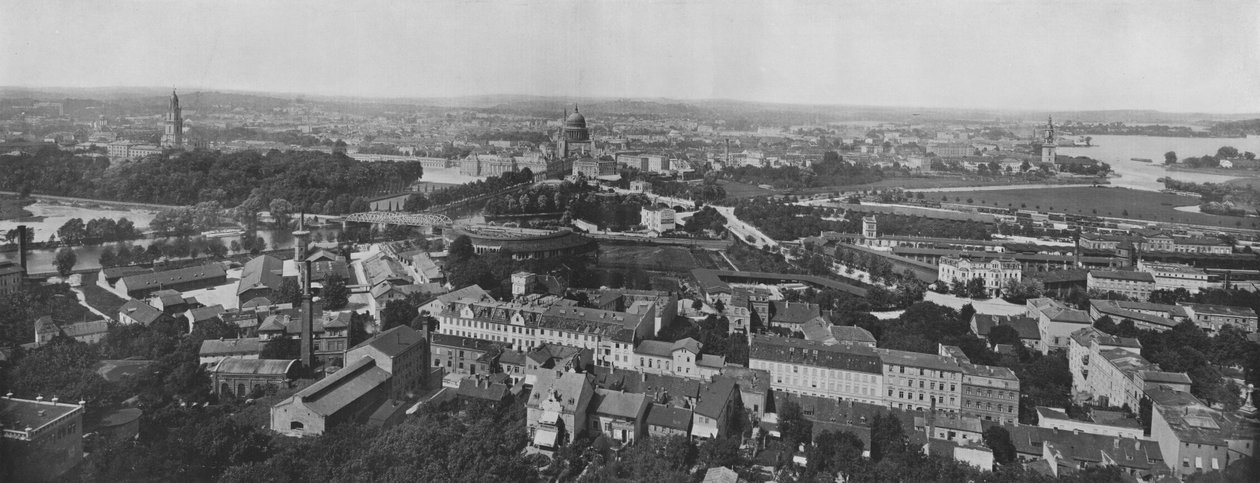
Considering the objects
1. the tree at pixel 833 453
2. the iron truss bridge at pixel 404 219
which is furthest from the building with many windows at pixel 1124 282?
the iron truss bridge at pixel 404 219

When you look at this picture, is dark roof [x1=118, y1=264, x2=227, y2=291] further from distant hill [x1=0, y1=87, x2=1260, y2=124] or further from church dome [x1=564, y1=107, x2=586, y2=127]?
church dome [x1=564, y1=107, x2=586, y2=127]

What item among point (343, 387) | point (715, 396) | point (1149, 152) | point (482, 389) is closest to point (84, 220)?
point (343, 387)

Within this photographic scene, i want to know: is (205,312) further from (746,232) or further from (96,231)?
(746,232)

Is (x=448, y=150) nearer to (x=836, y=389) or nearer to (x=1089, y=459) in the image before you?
(x=836, y=389)

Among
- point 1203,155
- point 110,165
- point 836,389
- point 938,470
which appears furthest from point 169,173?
point 1203,155

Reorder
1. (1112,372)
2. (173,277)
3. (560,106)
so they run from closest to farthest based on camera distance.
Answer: (1112,372) → (173,277) → (560,106)

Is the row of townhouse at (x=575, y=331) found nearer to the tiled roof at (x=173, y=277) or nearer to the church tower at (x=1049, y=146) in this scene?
the tiled roof at (x=173, y=277)

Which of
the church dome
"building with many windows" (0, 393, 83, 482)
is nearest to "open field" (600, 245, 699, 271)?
"building with many windows" (0, 393, 83, 482)
